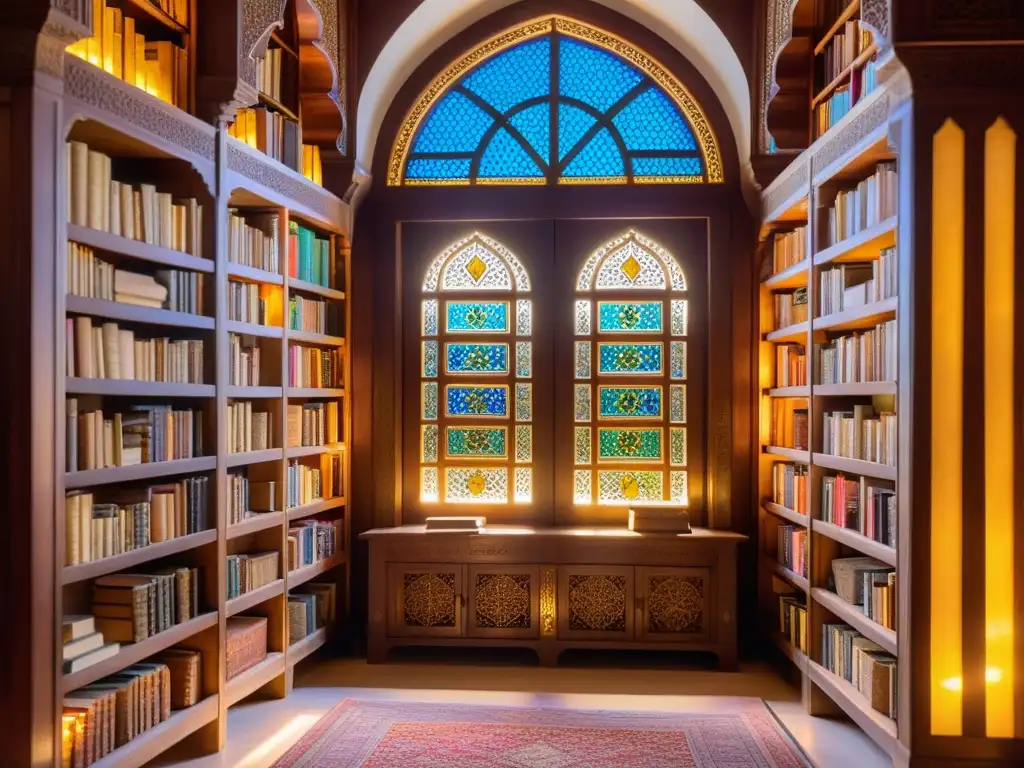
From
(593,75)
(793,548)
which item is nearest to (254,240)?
(593,75)

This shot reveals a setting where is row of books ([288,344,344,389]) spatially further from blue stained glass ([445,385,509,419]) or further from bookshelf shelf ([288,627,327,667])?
bookshelf shelf ([288,627,327,667])

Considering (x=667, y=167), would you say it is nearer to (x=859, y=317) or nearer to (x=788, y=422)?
(x=788, y=422)

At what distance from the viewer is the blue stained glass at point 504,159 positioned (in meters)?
6.58

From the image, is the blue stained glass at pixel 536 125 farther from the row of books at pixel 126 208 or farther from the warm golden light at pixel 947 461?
the warm golden light at pixel 947 461

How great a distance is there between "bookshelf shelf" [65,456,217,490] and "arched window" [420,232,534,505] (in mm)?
2328

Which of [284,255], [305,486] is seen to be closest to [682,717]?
[305,486]

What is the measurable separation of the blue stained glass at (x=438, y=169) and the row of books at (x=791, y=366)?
94.4 inches

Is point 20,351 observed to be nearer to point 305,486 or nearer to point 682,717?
point 305,486

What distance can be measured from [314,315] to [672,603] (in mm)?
2772

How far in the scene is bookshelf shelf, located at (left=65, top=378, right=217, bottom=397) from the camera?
339cm

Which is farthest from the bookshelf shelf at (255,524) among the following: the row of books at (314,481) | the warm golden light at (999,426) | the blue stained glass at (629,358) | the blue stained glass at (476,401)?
the warm golden light at (999,426)

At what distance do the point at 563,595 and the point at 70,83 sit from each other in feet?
13.0

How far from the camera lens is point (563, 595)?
598 cm

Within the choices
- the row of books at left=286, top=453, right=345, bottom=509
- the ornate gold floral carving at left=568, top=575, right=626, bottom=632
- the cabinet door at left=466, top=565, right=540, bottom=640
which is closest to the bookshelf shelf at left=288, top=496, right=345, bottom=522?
the row of books at left=286, top=453, right=345, bottom=509
